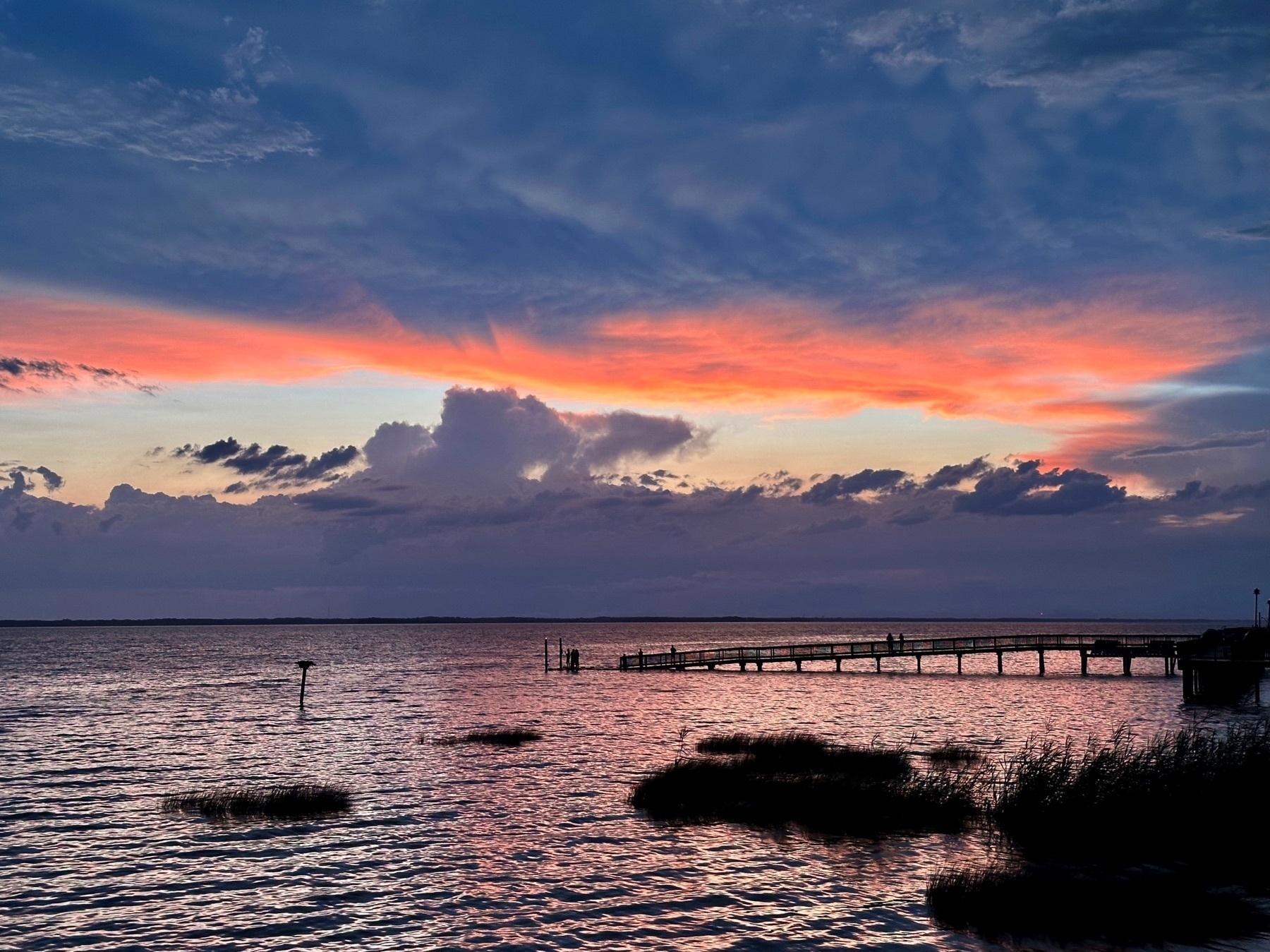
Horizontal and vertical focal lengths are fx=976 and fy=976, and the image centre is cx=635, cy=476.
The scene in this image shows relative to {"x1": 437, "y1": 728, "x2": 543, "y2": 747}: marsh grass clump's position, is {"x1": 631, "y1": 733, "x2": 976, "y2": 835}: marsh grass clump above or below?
above

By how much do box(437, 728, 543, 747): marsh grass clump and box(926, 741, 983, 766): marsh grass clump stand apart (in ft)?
59.9

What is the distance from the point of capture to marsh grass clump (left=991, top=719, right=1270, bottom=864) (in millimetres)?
22188

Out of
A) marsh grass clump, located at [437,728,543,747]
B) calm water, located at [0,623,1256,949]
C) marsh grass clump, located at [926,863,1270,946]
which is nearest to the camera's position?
marsh grass clump, located at [926,863,1270,946]

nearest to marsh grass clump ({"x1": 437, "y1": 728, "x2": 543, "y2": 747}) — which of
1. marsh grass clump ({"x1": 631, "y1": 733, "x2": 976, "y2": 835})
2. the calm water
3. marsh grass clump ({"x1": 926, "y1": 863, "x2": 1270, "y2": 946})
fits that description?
the calm water

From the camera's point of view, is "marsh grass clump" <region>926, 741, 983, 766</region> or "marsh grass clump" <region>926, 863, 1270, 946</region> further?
"marsh grass clump" <region>926, 741, 983, 766</region>

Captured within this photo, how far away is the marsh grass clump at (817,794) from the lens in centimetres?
2634

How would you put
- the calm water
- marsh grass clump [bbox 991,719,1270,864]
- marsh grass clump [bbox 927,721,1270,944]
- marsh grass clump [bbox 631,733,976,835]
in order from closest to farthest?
marsh grass clump [bbox 927,721,1270,944], the calm water, marsh grass clump [bbox 991,719,1270,864], marsh grass clump [bbox 631,733,976,835]

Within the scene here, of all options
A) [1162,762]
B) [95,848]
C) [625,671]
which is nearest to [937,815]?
[1162,762]

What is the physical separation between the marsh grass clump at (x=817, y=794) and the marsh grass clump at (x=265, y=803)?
9.50 m

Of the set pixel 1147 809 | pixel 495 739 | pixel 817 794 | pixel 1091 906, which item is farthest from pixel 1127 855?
pixel 495 739

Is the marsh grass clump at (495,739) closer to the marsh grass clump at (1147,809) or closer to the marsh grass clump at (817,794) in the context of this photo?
the marsh grass clump at (817,794)

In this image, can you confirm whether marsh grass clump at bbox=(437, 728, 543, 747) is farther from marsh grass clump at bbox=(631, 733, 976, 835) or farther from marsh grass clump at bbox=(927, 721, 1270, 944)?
marsh grass clump at bbox=(927, 721, 1270, 944)

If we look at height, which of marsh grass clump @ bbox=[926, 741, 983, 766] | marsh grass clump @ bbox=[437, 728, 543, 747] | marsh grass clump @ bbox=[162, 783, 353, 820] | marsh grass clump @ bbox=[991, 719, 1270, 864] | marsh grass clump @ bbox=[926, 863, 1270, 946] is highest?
marsh grass clump @ bbox=[991, 719, 1270, 864]

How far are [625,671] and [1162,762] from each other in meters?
79.3
